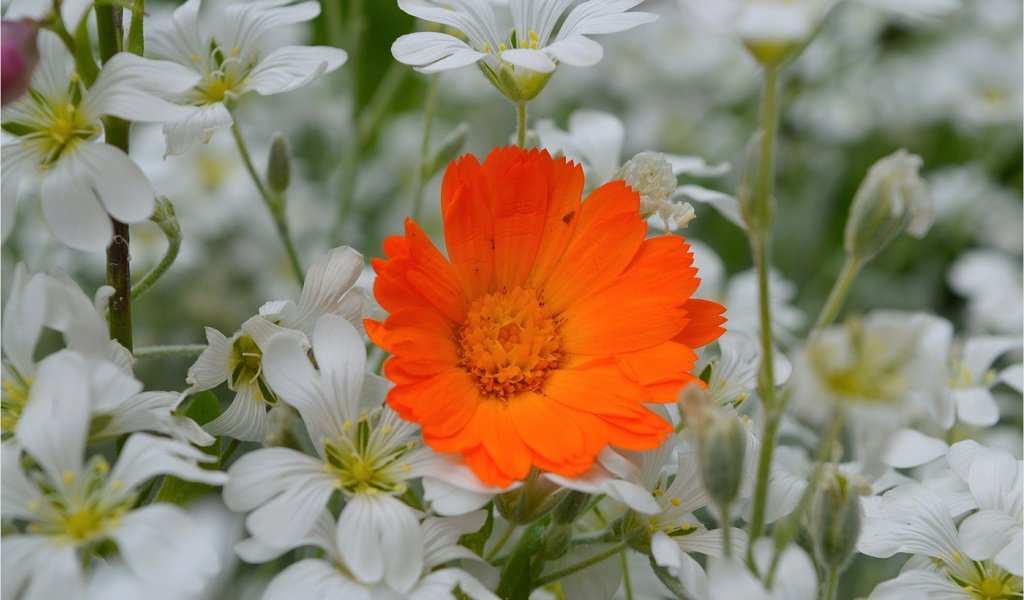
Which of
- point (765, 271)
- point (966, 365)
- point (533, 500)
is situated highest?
point (765, 271)

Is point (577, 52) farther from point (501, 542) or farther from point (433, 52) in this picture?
point (501, 542)

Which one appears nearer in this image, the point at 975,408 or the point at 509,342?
the point at 509,342

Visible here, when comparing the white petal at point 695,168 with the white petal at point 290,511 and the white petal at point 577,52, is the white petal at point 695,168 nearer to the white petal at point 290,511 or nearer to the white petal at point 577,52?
the white petal at point 577,52

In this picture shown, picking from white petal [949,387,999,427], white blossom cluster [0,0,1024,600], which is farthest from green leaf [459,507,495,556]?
white petal [949,387,999,427]

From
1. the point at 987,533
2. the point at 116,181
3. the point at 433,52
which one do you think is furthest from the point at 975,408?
the point at 116,181

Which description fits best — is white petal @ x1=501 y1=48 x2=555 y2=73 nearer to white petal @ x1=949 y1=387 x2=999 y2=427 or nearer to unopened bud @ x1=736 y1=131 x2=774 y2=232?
unopened bud @ x1=736 y1=131 x2=774 y2=232
